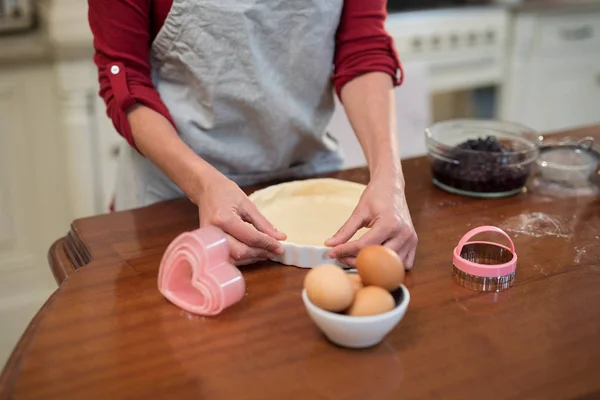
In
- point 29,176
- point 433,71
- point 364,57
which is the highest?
point 364,57

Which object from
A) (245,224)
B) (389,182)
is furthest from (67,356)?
(389,182)

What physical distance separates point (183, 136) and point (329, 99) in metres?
0.30

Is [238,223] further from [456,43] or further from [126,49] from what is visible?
[456,43]

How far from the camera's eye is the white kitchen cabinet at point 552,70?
2.78m

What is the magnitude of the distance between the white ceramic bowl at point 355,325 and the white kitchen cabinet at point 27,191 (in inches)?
59.2

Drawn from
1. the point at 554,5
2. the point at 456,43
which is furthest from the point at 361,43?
the point at 554,5

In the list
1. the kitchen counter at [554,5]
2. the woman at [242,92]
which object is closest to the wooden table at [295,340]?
the woman at [242,92]

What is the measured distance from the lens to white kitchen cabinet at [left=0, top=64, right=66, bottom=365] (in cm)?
206

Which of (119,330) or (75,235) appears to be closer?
(119,330)

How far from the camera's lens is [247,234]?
98 centimetres

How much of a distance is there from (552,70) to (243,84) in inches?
78.8

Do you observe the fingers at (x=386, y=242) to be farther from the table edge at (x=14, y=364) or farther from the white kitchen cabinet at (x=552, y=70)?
the white kitchen cabinet at (x=552, y=70)

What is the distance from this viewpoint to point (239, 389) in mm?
760

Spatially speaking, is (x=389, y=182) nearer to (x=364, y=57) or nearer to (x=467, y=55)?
(x=364, y=57)
